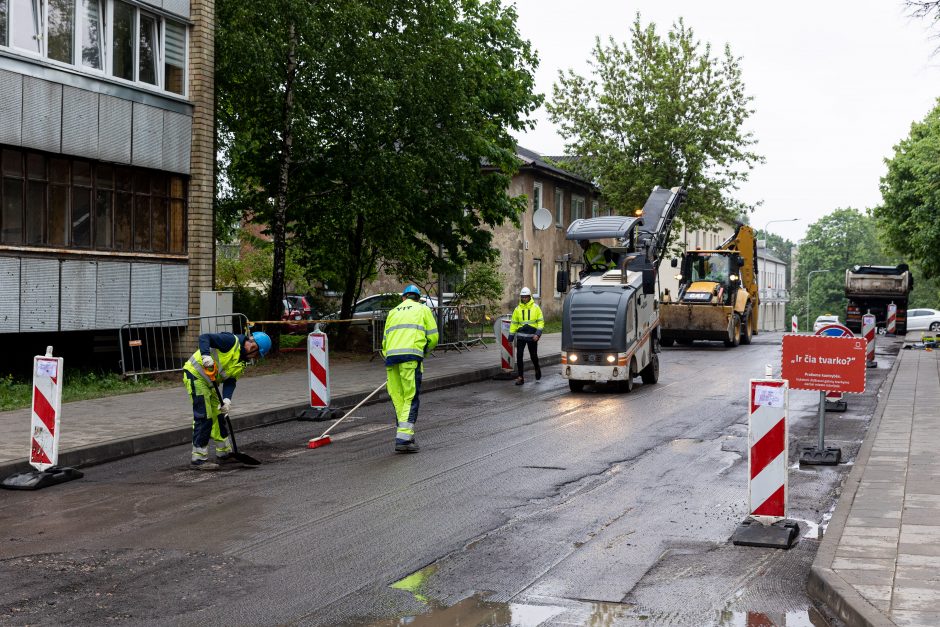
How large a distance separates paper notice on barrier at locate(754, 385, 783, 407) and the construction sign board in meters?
3.00

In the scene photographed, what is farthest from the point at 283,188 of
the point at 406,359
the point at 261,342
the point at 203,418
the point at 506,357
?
the point at 203,418

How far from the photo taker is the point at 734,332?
30000 mm

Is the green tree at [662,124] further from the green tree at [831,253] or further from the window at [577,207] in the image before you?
the green tree at [831,253]

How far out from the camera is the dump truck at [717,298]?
29.1 meters

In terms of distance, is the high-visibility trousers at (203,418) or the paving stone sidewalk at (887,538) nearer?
the paving stone sidewalk at (887,538)

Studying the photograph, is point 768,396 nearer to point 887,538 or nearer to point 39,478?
point 887,538

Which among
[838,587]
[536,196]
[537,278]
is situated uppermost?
[536,196]

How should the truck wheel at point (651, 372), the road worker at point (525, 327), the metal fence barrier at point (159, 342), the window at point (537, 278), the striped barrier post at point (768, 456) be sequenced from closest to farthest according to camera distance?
the striped barrier post at point (768, 456), the metal fence barrier at point (159, 342), the truck wheel at point (651, 372), the road worker at point (525, 327), the window at point (537, 278)

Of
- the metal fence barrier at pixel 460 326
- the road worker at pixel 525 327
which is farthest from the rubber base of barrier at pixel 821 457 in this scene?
the metal fence barrier at pixel 460 326

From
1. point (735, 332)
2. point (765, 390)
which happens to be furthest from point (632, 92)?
point (765, 390)

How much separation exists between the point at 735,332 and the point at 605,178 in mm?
18982

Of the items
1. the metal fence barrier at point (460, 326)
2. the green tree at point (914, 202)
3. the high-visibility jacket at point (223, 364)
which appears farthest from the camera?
the green tree at point (914, 202)

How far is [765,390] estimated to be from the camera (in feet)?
24.2

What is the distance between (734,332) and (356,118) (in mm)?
14154
